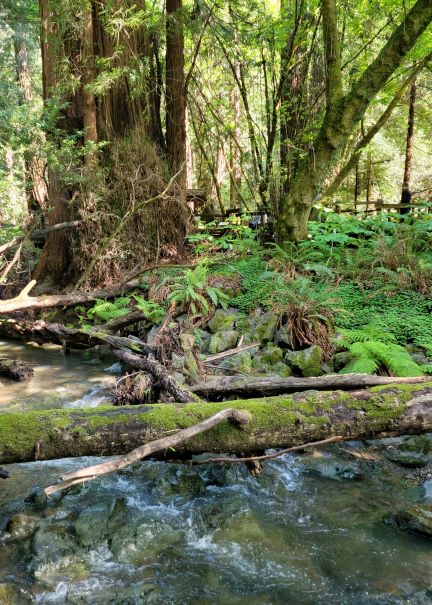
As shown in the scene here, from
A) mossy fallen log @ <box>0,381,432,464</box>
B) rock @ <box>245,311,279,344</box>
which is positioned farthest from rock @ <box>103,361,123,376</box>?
mossy fallen log @ <box>0,381,432,464</box>

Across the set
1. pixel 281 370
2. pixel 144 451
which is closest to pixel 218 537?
pixel 144 451

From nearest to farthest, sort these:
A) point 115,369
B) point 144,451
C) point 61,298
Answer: point 144,451 < point 115,369 < point 61,298

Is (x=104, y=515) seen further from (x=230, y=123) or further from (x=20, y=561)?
(x=230, y=123)

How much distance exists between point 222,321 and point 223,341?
0.76 m

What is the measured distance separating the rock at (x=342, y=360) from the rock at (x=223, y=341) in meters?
1.45

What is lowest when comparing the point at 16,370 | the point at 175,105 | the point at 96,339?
the point at 16,370

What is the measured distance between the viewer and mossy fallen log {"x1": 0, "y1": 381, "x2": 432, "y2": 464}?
3086 mm

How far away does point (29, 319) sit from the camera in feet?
A: 29.7

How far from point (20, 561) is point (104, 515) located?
0.67m

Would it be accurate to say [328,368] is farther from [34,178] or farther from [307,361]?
[34,178]

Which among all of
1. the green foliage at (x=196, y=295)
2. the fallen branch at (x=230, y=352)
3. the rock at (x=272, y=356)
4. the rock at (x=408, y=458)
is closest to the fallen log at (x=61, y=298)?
the green foliage at (x=196, y=295)

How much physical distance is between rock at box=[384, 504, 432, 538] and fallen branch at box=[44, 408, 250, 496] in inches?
54.5

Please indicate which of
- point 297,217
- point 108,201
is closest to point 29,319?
point 108,201

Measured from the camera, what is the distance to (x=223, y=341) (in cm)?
657
